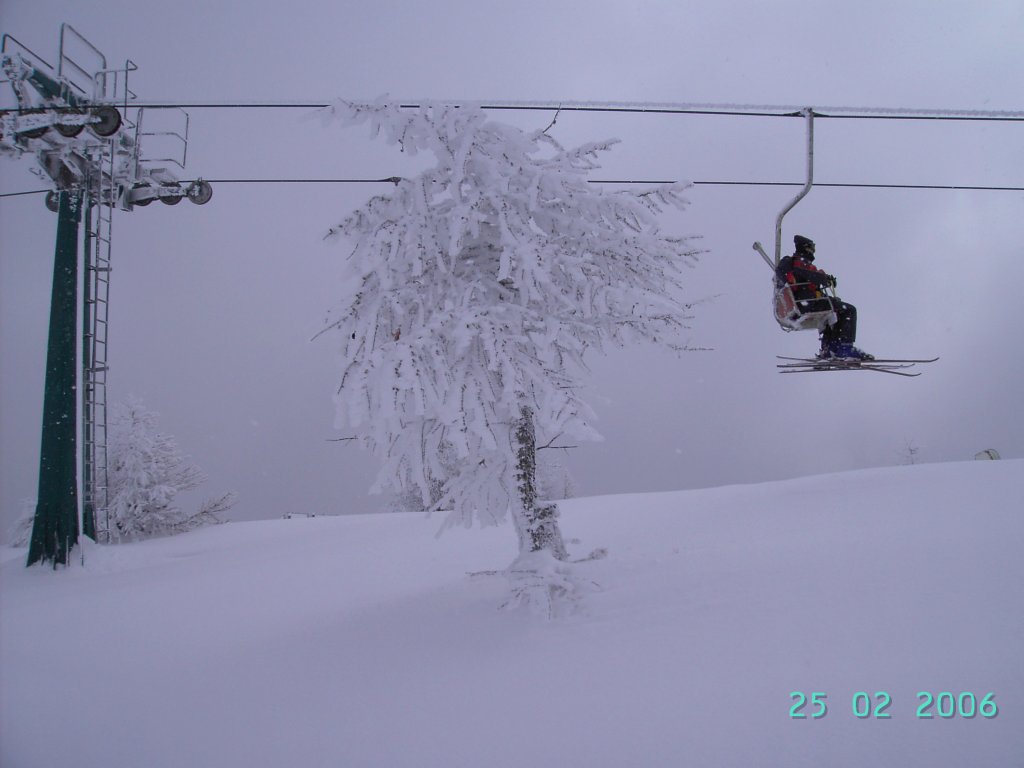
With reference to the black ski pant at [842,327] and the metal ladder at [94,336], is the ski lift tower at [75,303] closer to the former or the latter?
the metal ladder at [94,336]

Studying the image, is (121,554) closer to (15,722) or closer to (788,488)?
(15,722)

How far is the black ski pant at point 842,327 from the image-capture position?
619 cm

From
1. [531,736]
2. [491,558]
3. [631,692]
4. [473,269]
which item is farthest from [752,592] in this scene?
[491,558]

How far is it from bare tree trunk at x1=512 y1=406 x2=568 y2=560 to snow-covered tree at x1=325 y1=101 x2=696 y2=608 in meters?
0.02

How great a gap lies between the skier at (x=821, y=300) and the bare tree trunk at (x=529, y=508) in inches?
126

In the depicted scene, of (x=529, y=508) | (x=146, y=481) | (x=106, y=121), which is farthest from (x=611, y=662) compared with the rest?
(x=146, y=481)

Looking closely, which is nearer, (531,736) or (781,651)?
(531,736)

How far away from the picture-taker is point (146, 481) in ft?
66.2

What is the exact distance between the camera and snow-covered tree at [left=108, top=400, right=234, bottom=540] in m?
20.2

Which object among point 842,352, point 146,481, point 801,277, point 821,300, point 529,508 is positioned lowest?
point 146,481

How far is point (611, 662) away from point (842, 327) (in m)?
4.47

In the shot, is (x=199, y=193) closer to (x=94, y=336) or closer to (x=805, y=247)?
(x=94, y=336)

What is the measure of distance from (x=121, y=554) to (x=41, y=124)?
9800 mm

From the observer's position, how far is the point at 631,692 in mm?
4039
